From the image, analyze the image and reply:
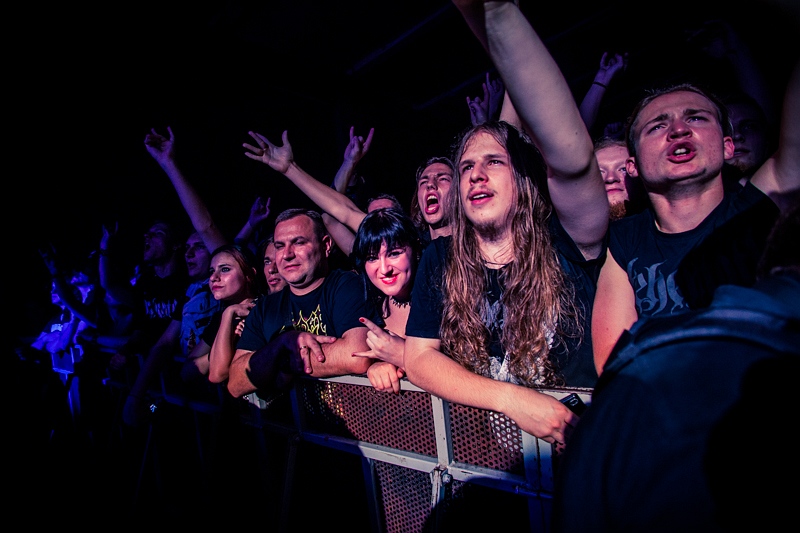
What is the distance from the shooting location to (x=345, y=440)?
1.93 meters

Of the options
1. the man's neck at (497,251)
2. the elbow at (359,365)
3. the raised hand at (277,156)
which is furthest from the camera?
the raised hand at (277,156)

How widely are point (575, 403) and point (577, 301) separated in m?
0.55

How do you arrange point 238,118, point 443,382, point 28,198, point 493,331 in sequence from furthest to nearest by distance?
point 28,198 → point 238,118 → point 493,331 → point 443,382

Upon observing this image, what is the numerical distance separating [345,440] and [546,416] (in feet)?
3.63

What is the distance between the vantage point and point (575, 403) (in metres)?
1.25

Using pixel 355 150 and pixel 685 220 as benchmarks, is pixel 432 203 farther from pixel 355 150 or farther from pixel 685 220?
pixel 685 220

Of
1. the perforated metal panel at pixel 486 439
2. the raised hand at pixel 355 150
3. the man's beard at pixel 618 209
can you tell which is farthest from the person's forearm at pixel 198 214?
A: the man's beard at pixel 618 209

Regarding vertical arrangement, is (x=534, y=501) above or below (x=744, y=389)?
below

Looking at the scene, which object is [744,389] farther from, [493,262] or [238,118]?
[238,118]

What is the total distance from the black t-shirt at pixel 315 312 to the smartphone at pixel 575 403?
1.33 metres

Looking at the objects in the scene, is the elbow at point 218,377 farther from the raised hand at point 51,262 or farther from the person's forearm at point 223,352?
the raised hand at point 51,262

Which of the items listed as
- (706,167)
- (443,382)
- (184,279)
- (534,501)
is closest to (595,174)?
(706,167)

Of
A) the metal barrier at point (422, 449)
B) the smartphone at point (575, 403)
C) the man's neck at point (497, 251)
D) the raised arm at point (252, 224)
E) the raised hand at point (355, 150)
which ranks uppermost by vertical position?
the raised hand at point (355, 150)

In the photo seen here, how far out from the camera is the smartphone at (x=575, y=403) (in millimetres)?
1238
